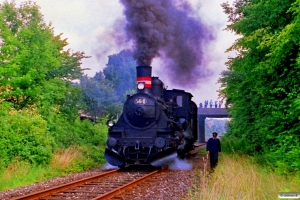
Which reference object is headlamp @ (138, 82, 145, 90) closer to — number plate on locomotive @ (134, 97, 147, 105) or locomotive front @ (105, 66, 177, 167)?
locomotive front @ (105, 66, 177, 167)

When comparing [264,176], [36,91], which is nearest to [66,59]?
[36,91]

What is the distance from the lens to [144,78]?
14.5 m

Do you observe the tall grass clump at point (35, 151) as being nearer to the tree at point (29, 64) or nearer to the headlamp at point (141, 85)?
the tree at point (29, 64)

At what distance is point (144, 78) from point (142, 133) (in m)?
2.05

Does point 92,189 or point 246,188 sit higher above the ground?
point 246,188

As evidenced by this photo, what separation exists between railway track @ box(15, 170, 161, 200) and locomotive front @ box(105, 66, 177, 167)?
4.97ft

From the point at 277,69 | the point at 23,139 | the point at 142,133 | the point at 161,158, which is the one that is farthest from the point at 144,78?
the point at 277,69

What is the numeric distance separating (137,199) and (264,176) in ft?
10.4

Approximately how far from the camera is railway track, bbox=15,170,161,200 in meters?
8.26

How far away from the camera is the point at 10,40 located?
15.3m

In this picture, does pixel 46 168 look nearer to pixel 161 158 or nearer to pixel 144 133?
pixel 144 133

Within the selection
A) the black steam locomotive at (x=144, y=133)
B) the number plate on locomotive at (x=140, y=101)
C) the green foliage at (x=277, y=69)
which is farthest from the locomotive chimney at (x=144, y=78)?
the green foliage at (x=277, y=69)

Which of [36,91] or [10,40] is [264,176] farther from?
[10,40]

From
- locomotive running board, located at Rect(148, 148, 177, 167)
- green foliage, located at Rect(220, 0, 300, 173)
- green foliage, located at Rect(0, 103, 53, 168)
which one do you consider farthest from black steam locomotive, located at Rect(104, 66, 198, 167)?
green foliage, located at Rect(220, 0, 300, 173)
